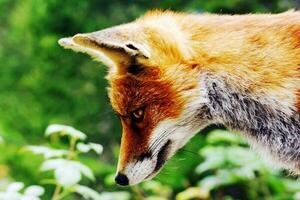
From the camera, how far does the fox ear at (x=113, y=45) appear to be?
12.1 feet

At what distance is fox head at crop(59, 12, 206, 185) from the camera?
13.0 ft

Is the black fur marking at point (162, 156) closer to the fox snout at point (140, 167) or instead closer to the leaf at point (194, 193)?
the fox snout at point (140, 167)

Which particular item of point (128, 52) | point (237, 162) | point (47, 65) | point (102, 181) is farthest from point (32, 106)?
point (128, 52)

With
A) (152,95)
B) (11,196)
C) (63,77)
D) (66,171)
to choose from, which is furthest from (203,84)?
(63,77)

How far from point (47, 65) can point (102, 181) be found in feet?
4.96

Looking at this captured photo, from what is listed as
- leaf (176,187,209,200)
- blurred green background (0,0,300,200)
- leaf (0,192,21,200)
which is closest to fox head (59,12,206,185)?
leaf (0,192,21,200)

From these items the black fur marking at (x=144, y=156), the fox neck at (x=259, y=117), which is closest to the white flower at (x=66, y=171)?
the black fur marking at (x=144, y=156)

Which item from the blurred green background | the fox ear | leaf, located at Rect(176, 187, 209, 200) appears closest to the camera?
the fox ear

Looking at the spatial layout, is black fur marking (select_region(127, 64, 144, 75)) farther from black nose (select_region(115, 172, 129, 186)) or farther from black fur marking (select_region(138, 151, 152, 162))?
black nose (select_region(115, 172, 129, 186))

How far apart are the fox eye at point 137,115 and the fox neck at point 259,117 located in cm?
33

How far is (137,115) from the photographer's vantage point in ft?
13.3

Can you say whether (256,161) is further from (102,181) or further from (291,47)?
(102,181)

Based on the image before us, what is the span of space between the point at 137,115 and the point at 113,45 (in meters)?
0.51

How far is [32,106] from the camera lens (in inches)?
329
